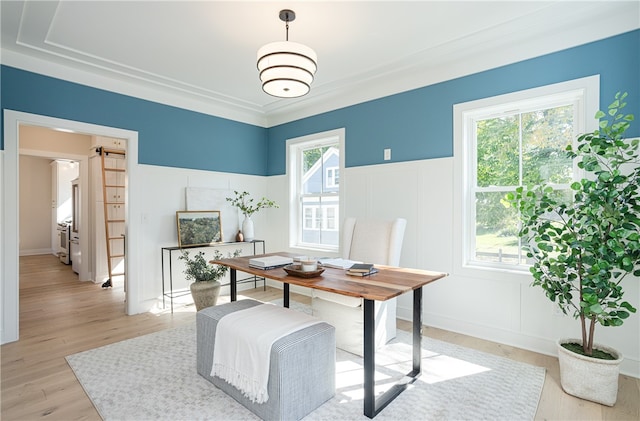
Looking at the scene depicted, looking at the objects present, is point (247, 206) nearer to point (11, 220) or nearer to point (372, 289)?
point (11, 220)

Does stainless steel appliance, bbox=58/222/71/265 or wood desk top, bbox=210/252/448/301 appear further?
stainless steel appliance, bbox=58/222/71/265

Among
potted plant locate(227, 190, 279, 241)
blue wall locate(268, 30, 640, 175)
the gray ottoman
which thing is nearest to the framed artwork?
potted plant locate(227, 190, 279, 241)

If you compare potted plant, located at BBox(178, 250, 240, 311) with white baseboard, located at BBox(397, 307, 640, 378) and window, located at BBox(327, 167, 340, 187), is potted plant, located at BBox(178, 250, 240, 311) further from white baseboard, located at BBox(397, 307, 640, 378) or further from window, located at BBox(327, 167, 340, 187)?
white baseboard, located at BBox(397, 307, 640, 378)

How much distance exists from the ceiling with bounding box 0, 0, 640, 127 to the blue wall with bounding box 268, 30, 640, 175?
9 centimetres

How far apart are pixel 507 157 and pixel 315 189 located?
250cm

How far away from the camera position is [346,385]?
2.24 m

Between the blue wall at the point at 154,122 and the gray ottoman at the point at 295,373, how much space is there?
2.71 meters

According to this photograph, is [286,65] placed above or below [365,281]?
Result: above

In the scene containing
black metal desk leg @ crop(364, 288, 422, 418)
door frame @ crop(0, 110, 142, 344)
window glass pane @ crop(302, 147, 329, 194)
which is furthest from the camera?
window glass pane @ crop(302, 147, 329, 194)

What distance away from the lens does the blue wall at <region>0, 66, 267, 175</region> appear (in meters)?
3.12

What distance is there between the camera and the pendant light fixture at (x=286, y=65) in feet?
6.55

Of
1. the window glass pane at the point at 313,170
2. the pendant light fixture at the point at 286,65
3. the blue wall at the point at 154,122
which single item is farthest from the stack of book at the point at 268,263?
the blue wall at the point at 154,122

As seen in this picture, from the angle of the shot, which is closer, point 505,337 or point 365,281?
point 365,281

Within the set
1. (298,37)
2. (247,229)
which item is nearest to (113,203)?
(247,229)
